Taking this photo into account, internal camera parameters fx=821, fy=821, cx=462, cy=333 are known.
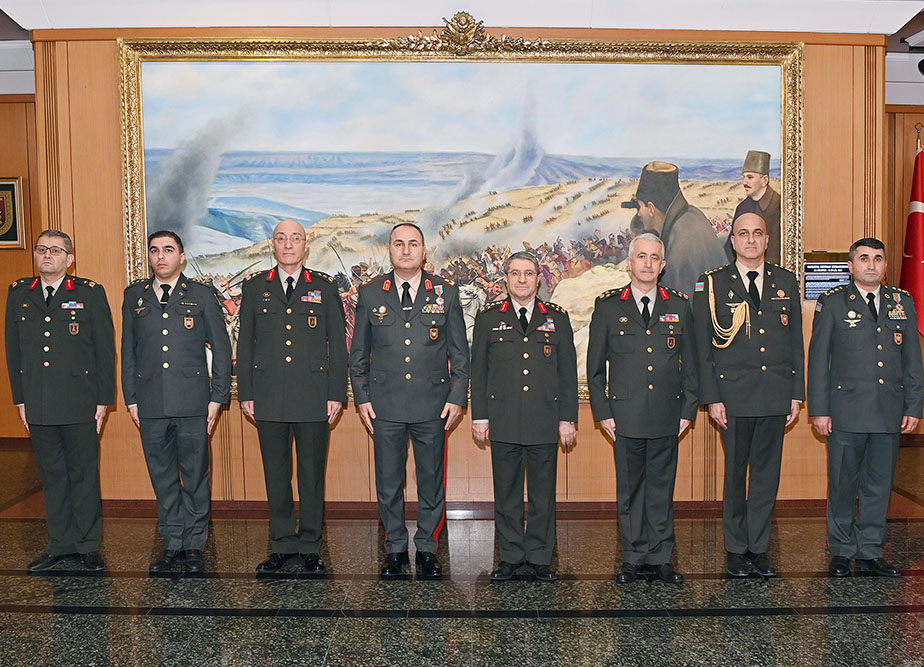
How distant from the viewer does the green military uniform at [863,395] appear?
4246 millimetres

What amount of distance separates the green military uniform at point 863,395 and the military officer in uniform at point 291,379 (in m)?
2.58

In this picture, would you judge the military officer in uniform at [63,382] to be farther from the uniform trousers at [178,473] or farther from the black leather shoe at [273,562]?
the black leather shoe at [273,562]

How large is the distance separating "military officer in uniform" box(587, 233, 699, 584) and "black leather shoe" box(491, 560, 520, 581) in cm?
54

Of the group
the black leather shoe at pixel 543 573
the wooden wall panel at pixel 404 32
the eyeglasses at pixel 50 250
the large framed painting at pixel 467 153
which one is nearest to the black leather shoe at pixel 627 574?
the black leather shoe at pixel 543 573

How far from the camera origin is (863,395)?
13.9 ft

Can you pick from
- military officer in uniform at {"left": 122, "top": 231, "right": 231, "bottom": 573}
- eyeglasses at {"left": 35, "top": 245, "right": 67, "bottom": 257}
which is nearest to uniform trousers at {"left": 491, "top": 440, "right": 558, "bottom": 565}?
military officer in uniform at {"left": 122, "top": 231, "right": 231, "bottom": 573}

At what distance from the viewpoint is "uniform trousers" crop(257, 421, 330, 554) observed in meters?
4.31

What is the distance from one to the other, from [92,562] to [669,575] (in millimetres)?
3041

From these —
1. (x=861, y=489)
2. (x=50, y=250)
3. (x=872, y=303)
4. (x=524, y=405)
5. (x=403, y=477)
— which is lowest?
(x=861, y=489)

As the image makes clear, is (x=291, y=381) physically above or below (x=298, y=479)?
above

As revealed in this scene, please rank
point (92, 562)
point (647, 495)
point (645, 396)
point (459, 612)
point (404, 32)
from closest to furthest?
point (459, 612)
point (645, 396)
point (647, 495)
point (92, 562)
point (404, 32)

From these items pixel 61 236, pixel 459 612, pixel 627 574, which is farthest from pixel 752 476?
pixel 61 236

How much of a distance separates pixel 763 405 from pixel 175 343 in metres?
3.09

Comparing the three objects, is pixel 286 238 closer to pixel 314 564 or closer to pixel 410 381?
pixel 410 381
